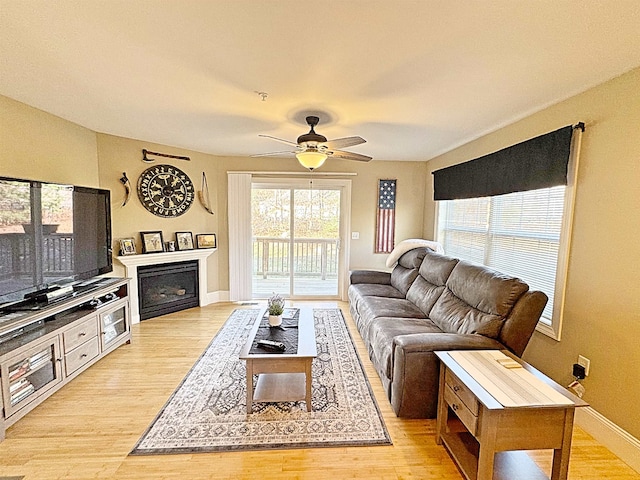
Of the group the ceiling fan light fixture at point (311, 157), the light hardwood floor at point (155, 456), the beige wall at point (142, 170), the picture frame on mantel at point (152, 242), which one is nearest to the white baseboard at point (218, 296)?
the beige wall at point (142, 170)

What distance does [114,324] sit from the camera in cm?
330

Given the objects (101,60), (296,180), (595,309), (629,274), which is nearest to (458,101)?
(629,274)

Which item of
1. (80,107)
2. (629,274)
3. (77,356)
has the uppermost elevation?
(80,107)

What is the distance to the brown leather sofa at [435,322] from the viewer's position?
2197 mm

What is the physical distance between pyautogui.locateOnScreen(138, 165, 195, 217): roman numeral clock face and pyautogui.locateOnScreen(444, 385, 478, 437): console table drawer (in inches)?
161

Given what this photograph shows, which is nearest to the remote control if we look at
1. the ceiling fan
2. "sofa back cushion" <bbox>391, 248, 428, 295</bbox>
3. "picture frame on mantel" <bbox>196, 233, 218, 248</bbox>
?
the ceiling fan

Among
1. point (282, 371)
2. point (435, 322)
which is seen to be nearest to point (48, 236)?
point (282, 371)

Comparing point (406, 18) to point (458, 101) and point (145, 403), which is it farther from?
→ point (145, 403)

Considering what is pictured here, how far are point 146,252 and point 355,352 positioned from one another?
3.02 meters

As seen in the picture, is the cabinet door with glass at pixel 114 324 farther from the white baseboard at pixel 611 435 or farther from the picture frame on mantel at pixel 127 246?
the white baseboard at pixel 611 435

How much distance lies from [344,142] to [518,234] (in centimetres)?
194

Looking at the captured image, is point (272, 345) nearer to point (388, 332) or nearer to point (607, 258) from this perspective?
point (388, 332)

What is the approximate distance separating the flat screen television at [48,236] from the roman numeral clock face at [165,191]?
83 cm

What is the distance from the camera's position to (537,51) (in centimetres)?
175
